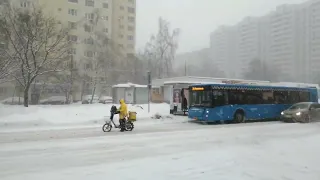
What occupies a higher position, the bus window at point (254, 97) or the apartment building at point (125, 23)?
the apartment building at point (125, 23)

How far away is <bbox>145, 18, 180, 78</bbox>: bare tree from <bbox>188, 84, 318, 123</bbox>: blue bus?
4578cm

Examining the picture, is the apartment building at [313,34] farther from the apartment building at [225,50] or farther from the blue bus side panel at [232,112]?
the blue bus side panel at [232,112]

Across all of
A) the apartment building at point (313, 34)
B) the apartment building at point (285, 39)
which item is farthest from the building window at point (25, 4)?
the apartment building at point (313, 34)

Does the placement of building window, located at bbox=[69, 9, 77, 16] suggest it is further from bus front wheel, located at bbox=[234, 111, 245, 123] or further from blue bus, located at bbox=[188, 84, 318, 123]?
bus front wheel, located at bbox=[234, 111, 245, 123]

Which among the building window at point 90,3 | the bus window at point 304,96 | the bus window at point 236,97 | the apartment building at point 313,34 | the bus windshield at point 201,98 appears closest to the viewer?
the bus windshield at point 201,98

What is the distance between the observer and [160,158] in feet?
33.0

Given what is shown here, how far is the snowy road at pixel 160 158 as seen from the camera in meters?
8.05

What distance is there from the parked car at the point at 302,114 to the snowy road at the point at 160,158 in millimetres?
9543

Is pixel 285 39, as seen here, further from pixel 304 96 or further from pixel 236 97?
pixel 236 97

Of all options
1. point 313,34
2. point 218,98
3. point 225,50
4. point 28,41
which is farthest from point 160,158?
point 225,50

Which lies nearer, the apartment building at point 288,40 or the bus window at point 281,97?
the bus window at point 281,97

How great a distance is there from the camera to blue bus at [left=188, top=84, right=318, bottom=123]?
22.6 meters

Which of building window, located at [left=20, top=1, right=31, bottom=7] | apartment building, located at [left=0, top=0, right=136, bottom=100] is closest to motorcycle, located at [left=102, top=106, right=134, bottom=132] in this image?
apartment building, located at [left=0, top=0, right=136, bottom=100]

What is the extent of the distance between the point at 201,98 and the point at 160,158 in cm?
1322
